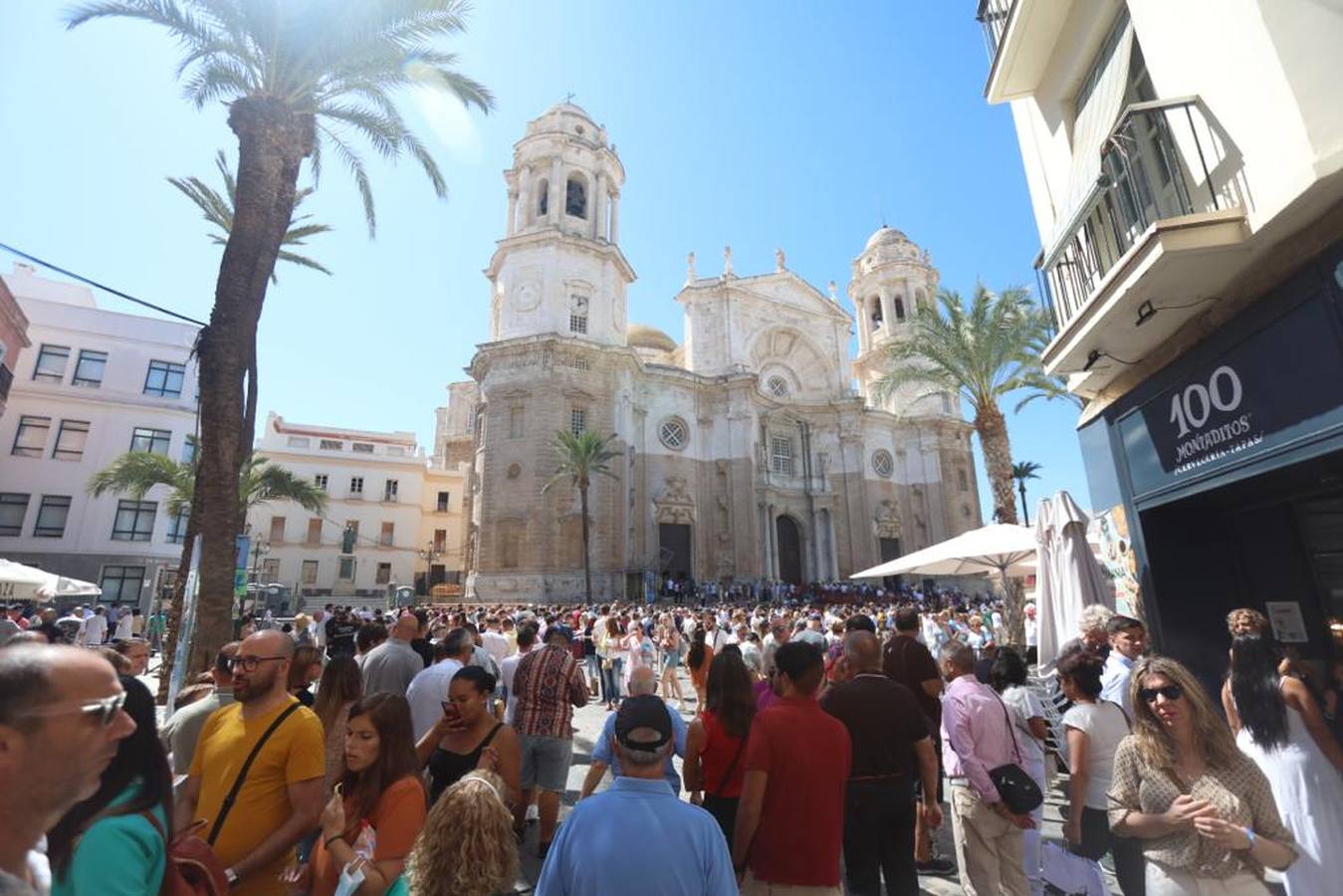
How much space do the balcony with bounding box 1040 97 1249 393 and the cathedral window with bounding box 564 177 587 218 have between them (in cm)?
3334

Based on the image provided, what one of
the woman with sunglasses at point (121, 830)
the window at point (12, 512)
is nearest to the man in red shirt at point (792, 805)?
the woman with sunglasses at point (121, 830)

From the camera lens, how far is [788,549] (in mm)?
40125

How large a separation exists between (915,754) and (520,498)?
90.8 ft

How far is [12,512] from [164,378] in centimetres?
735

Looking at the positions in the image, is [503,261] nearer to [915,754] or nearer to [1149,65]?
[1149,65]

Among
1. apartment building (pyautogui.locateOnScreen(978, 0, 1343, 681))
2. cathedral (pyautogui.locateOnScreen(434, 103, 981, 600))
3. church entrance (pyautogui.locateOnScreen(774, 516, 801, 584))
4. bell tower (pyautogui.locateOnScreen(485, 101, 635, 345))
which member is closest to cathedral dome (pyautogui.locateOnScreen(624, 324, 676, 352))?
cathedral (pyautogui.locateOnScreen(434, 103, 981, 600))

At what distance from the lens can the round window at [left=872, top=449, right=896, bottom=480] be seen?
4422 centimetres

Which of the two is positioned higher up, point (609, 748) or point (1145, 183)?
point (1145, 183)

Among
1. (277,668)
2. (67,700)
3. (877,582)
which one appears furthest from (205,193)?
(877,582)

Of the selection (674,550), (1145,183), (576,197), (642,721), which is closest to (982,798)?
(642,721)

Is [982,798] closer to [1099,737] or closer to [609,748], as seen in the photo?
[1099,737]

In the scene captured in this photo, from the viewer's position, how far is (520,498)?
30000 mm

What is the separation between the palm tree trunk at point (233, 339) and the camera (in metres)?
7.76

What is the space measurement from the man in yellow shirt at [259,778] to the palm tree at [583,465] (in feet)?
80.7
